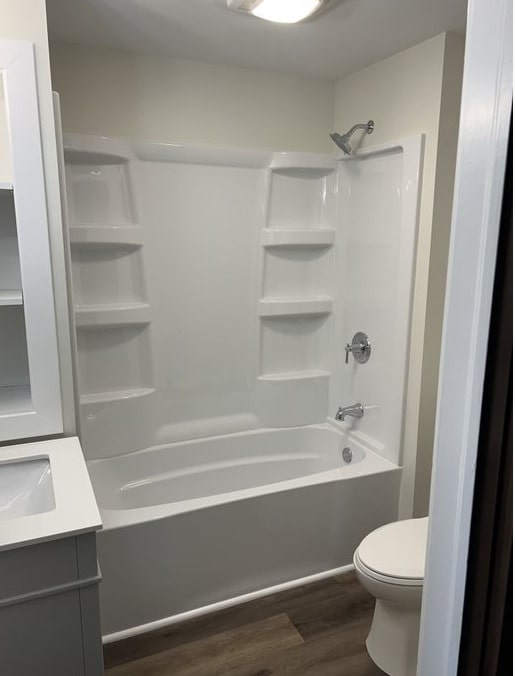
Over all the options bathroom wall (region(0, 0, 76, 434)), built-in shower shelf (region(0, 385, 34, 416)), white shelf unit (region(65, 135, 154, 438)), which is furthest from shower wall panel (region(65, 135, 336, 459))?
bathroom wall (region(0, 0, 76, 434))

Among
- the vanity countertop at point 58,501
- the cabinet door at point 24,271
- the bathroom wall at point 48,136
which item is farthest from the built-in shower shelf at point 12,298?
the vanity countertop at point 58,501

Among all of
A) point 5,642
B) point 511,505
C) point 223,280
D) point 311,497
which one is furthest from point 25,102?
point 311,497

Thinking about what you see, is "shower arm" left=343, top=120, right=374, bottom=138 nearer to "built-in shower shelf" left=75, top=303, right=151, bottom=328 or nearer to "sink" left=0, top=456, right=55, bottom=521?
"built-in shower shelf" left=75, top=303, right=151, bottom=328

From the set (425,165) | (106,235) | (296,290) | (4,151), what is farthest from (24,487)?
(425,165)

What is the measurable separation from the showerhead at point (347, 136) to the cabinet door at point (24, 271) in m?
1.54

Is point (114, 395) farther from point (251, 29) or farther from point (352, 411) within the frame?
point (251, 29)

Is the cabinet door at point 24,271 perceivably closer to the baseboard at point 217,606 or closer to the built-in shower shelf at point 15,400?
the built-in shower shelf at point 15,400

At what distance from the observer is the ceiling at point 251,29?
1.94 meters

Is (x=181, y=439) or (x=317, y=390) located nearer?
(x=181, y=439)

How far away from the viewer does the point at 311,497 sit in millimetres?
2383

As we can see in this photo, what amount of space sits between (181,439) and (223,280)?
91 centimetres

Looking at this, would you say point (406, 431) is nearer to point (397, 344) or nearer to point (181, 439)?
point (397, 344)

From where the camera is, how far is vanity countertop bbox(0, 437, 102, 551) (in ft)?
4.34

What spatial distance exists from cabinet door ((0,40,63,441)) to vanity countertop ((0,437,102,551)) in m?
0.09
